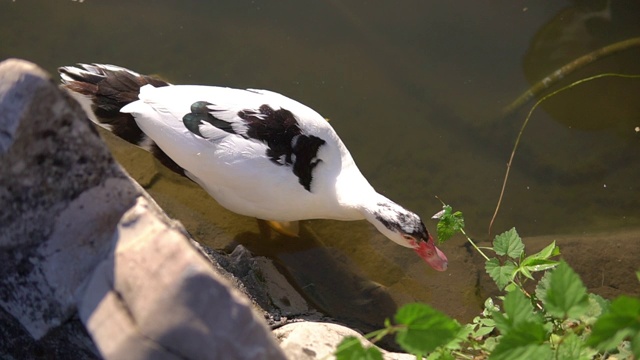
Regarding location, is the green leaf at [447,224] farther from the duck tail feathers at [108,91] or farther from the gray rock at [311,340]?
the duck tail feathers at [108,91]

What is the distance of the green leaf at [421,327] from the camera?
1613 mm

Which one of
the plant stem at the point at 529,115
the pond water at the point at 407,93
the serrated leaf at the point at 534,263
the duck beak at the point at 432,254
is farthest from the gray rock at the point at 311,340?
the plant stem at the point at 529,115

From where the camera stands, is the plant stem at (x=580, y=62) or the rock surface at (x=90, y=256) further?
the plant stem at (x=580, y=62)

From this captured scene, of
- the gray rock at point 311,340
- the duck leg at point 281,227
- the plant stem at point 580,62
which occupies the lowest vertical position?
the duck leg at point 281,227

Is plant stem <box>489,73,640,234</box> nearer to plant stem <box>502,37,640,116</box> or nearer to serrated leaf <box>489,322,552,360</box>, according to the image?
plant stem <box>502,37,640,116</box>

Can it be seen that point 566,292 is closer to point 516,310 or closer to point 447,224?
point 516,310

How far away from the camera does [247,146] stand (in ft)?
9.20

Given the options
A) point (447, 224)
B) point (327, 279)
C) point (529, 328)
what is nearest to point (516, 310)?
point (529, 328)

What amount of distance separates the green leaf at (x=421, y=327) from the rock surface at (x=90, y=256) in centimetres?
34

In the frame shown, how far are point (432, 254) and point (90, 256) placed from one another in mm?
1728

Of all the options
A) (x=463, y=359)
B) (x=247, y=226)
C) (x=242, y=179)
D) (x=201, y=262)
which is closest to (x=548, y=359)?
(x=463, y=359)

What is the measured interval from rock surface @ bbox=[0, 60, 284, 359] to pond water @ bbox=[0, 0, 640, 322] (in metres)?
1.58

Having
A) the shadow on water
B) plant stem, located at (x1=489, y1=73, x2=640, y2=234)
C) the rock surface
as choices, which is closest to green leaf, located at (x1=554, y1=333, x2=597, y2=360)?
the rock surface

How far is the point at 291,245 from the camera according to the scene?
341 centimetres
